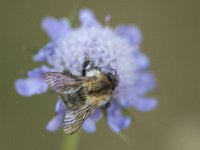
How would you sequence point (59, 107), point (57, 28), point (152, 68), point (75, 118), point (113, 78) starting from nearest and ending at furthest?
point (75, 118) → point (113, 78) → point (59, 107) → point (57, 28) → point (152, 68)

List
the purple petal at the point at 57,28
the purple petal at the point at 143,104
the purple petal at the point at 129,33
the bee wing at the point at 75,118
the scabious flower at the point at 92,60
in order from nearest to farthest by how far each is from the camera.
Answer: the bee wing at the point at 75,118 → the scabious flower at the point at 92,60 → the purple petal at the point at 57,28 → the purple petal at the point at 143,104 → the purple petal at the point at 129,33

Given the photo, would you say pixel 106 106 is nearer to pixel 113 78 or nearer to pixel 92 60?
pixel 113 78

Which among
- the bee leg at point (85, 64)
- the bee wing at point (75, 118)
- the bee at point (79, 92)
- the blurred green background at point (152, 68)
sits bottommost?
the blurred green background at point (152, 68)

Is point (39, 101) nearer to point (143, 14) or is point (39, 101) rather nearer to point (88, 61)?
point (143, 14)

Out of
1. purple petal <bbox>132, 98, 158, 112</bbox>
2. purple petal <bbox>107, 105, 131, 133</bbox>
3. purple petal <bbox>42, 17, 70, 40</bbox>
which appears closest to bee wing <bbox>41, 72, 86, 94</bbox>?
purple petal <bbox>107, 105, 131, 133</bbox>

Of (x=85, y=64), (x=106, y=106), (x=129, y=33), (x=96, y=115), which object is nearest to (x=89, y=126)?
(x=96, y=115)

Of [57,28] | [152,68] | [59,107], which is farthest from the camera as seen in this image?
[152,68]

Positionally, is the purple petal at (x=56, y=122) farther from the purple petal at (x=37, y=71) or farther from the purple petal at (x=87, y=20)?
the purple petal at (x=87, y=20)

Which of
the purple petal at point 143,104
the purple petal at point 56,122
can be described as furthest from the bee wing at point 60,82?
the purple petal at point 143,104
